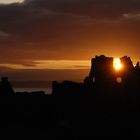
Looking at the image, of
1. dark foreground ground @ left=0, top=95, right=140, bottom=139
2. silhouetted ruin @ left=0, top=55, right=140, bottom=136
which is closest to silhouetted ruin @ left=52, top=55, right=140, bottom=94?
silhouetted ruin @ left=0, top=55, right=140, bottom=136

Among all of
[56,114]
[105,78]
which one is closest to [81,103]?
[56,114]

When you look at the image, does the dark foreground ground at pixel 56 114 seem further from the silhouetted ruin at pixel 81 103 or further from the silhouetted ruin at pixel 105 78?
the silhouetted ruin at pixel 105 78

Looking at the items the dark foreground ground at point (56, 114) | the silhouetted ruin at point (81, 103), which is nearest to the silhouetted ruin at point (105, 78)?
the silhouetted ruin at point (81, 103)

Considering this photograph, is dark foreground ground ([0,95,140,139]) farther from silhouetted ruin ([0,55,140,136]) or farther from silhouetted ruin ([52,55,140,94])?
silhouetted ruin ([52,55,140,94])

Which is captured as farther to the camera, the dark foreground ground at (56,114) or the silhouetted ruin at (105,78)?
the silhouetted ruin at (105,78)

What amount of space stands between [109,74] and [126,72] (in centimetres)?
194

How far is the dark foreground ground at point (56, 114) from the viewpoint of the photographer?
Answer: 44750 mm

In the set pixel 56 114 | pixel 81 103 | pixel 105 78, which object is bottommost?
pixel 56 114

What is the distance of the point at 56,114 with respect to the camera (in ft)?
164

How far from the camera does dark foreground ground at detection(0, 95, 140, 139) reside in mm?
44750

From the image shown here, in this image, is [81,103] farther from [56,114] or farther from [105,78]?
[105,78]

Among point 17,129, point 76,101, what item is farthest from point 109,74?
point 17,129

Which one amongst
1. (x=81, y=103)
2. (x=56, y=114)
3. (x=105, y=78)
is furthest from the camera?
(x=105, y=78)

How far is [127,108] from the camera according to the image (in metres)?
51.2
